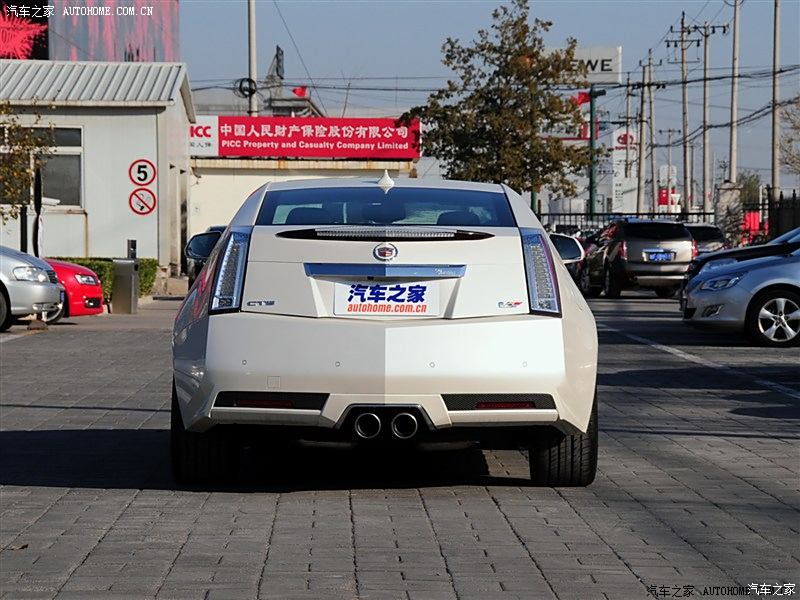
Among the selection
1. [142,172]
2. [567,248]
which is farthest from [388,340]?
[142,172]

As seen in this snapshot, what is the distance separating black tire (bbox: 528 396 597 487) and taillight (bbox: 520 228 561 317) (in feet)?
2.09

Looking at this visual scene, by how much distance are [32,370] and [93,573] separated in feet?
30.7

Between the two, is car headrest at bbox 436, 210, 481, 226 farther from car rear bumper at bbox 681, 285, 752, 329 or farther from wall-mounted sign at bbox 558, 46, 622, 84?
wall-mounted sign at bbox 558, 46, 622, 84

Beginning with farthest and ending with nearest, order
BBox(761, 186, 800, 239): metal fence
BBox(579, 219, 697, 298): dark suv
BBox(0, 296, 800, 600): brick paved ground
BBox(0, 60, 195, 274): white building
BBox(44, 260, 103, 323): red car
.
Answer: BBox(761, 186, 800, 239): metal fence < BBox(0, 60, 195, 274): white building < BBox(579, 219, 697, 298): dark suv < BBox(44, 260, 103, 323): red car < BBox(0, 296, 800, 600): brick paved ground

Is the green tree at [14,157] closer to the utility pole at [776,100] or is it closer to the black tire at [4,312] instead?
the black tire at [4,312]

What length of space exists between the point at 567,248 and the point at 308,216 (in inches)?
75.0

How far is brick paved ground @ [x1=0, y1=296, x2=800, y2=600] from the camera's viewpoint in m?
5.57

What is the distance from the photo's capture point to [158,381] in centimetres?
1368

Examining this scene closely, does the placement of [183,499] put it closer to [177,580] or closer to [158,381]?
[177,580]

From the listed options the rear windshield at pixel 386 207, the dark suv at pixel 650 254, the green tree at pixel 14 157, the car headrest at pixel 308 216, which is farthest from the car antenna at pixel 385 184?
the dark suv at pixel 650 254

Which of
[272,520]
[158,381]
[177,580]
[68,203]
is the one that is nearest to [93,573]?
[177,580]

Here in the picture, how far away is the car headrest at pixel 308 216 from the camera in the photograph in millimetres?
7434

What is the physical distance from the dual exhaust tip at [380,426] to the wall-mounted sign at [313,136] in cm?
4821

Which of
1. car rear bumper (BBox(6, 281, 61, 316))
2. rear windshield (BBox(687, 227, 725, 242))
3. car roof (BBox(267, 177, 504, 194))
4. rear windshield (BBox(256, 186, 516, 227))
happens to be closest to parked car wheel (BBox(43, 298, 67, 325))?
car rear bumper (BBox(6, 281, 61, 316))
